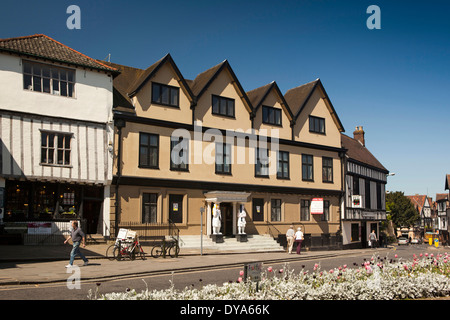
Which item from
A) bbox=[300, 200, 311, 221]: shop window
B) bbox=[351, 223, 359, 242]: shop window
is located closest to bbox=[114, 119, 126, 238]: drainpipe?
bbox=[300, 200, 311, 221]: shop window

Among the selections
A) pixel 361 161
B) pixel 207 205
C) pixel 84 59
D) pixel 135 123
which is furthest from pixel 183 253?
pixel 361 161

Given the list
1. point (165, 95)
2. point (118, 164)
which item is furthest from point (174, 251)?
point (165, 95)

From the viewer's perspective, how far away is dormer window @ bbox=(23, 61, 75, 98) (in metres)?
23.3

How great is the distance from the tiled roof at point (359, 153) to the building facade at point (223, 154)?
17.1 ft

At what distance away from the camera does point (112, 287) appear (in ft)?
41.9

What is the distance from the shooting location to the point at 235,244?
27.9 meters

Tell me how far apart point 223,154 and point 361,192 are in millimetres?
18493

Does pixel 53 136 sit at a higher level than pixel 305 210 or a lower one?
higher

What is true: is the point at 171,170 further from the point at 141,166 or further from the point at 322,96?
the point at 322,96

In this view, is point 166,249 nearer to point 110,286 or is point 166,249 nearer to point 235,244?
point 235,244

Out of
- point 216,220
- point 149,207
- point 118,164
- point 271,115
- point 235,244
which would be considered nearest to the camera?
point 118,164

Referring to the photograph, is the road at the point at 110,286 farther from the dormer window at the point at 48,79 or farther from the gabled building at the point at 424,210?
the gabled building at the point at 424,210

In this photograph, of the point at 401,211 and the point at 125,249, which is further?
the point at 401,211

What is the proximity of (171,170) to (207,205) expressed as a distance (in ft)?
11.1
